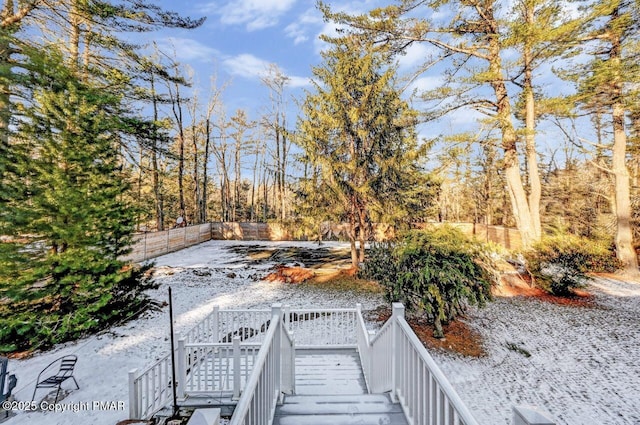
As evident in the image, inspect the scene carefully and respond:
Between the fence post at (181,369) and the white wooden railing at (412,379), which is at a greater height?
the white wooden railing at (412,379)

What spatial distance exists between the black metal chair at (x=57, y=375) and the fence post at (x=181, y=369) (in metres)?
1.88

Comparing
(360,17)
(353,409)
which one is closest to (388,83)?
(360,17)

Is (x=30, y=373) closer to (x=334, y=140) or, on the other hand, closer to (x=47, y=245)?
(x=47, y=245)

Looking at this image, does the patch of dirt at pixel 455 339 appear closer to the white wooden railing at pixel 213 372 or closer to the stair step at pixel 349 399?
the stair step at pixel 349 399

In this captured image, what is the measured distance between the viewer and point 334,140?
10586 millimetres

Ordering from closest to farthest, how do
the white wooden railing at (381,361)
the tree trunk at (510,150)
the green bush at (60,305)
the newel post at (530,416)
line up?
the newel post at (530,416) < the white wooden railing at (381,361) < the green bush at (60,305) < the tree trunk at (510,150)

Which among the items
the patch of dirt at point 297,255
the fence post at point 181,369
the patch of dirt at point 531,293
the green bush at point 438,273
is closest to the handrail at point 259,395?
the fence post at point 181,369

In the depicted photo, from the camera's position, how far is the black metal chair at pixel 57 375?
4.22 metres

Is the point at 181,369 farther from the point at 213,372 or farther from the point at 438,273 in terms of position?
the point at 438,273

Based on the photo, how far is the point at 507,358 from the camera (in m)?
5.18

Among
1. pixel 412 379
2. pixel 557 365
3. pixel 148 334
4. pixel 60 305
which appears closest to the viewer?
pixel 412 379

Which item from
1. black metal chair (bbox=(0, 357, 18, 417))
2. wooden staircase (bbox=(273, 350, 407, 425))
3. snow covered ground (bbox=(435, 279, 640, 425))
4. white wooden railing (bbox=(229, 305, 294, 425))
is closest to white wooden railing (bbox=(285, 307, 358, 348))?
wooden staircase (bbox=(273, 350, 407, 425))

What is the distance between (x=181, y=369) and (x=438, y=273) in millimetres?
4451

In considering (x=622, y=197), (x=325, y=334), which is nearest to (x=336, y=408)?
(x=325, y=334)
